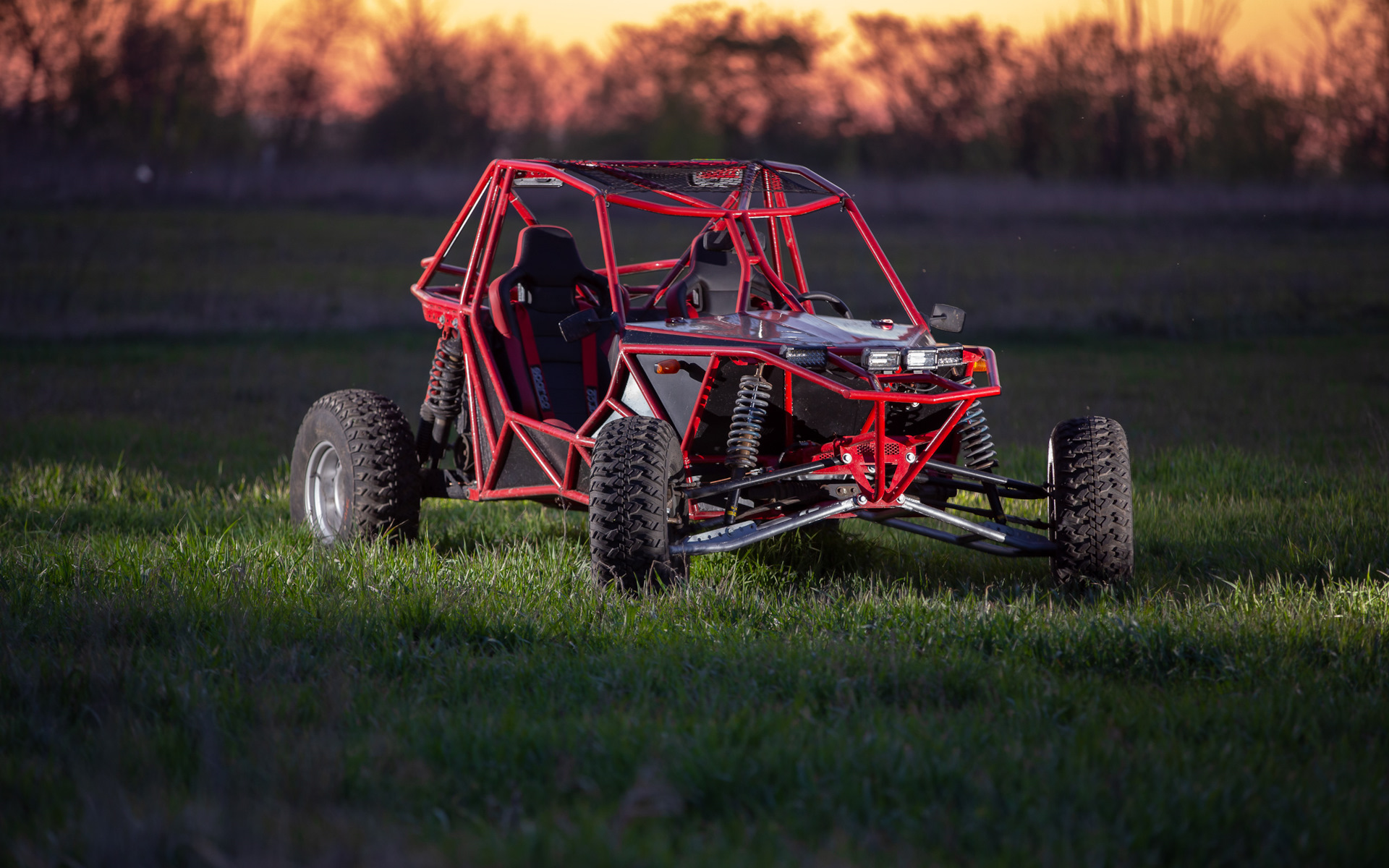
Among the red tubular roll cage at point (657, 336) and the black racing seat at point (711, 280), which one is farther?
the black racing seat at point (711, 280)

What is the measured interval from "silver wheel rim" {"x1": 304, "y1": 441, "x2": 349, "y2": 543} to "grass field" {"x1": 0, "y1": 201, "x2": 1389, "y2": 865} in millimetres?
261

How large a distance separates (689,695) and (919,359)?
1836mm

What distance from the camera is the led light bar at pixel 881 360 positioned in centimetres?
549

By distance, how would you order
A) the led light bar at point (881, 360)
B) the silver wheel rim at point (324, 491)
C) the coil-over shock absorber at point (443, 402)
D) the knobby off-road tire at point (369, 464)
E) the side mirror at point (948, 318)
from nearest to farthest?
the led light bar at point (881, 360), the side mirror at point (948, 318), the knobby off-road tire at point (369, 464), the coil-over shock absorber at point (443, 402), the silver wheel rim at point (324, 491)

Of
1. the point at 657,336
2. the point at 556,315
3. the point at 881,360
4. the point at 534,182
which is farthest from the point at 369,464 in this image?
the point at 881,360

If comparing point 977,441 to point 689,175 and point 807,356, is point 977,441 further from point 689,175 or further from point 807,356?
point 689,175

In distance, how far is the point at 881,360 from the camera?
18.0ft

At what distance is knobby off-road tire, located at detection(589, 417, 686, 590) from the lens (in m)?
5.36

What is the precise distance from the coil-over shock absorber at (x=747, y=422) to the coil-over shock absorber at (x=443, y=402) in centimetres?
185

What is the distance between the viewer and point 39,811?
11.4 ft

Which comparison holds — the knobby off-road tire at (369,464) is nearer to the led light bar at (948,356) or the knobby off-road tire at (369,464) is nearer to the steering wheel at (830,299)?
the steering wheel at (830,299)

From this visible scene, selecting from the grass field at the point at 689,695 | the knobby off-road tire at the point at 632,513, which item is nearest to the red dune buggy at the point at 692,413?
the knobby off-road tire at the point at 632,513

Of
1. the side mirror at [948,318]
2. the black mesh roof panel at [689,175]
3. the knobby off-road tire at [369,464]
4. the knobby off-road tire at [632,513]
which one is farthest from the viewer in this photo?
the knobby off-road tire at [369,464]

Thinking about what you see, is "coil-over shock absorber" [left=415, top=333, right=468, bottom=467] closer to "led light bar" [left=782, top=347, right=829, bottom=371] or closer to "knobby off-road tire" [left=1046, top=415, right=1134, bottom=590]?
"led light bar" [left=782, top=347, right=829, bottom=371]
